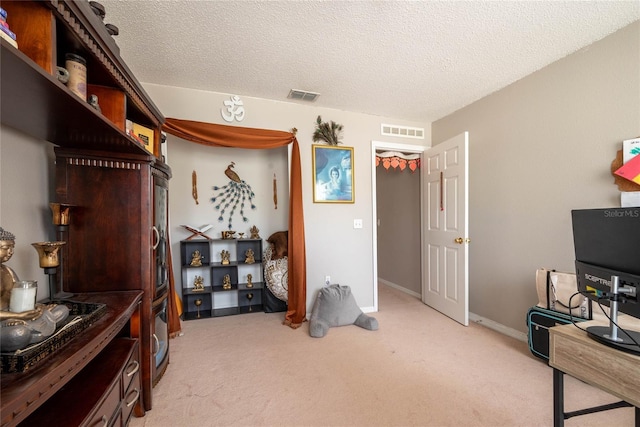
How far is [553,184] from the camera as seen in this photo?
231 centimetres

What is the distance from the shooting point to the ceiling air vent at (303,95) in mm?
2773

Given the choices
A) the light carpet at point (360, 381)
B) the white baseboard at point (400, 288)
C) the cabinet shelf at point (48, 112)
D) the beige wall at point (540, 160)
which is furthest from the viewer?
the white baseboard at point (400, 288)

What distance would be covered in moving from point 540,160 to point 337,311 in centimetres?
247

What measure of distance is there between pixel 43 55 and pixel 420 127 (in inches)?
145

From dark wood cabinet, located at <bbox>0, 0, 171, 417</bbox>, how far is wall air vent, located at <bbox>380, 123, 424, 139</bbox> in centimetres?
263

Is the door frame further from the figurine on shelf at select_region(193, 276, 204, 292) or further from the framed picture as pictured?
the figurine on shelf at select_region(193, 276, 204, 292)

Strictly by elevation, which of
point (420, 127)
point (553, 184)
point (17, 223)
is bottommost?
point (17, 223)

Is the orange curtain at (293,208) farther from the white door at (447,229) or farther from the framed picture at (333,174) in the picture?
the white door at (447,229)

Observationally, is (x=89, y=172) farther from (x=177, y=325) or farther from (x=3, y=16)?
(x=177, y=325)

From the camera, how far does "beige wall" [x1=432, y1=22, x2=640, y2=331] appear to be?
1.96 m

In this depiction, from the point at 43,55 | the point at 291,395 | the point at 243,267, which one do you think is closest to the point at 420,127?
the point at 243,267

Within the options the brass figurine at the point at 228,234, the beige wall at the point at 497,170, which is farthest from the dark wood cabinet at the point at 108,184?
the brass figurine at the point at 228,234

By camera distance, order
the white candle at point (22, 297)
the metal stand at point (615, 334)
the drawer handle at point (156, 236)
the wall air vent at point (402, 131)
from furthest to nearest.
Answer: the wall air vent at point (402, 131), the drawer handle at point (156, 236), the metal stand at point (615, 334), the white candle at point (22, 297)

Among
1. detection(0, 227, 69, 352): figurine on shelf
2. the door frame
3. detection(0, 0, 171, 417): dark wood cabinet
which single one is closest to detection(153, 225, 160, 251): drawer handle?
detection(0, 0, 171, 417): dark wood cabinet
